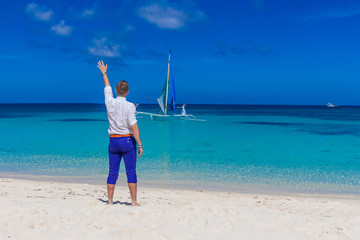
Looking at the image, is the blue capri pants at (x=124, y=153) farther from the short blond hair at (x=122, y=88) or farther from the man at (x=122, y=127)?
the short blond hair at (x=122, y=88)

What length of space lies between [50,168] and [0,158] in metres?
3.59

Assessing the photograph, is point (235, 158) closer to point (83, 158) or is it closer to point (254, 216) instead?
point (83, 158)

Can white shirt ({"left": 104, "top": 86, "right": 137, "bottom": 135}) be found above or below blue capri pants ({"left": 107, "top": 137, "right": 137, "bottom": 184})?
above

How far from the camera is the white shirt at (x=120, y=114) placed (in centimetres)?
489

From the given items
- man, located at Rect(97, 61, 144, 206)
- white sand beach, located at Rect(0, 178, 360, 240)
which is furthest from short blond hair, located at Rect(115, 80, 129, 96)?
white sand beach, located at Rect(0, 178, 360, 240)

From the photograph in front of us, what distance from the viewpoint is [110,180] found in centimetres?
→ 527

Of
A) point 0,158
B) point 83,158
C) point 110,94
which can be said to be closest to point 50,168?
point 83,158

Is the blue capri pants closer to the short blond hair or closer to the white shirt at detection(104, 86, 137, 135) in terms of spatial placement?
the white shirt at detection(104, 86, 137, 135)

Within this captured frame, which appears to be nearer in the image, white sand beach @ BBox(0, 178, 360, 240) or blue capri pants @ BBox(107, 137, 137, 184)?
white sand beach @ BBox(0, 178, 360, 240)

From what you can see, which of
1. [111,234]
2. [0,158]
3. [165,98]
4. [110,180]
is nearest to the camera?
[111,234]

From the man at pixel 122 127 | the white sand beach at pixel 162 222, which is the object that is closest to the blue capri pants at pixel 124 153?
the man at pixel 122 127

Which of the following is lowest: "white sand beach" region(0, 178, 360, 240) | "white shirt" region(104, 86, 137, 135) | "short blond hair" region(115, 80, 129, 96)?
"white sand beach" region(0, 178, 360, 240)

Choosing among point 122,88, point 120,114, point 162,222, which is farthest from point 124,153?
point 162,222

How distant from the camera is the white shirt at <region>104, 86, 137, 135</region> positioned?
4.89 m
